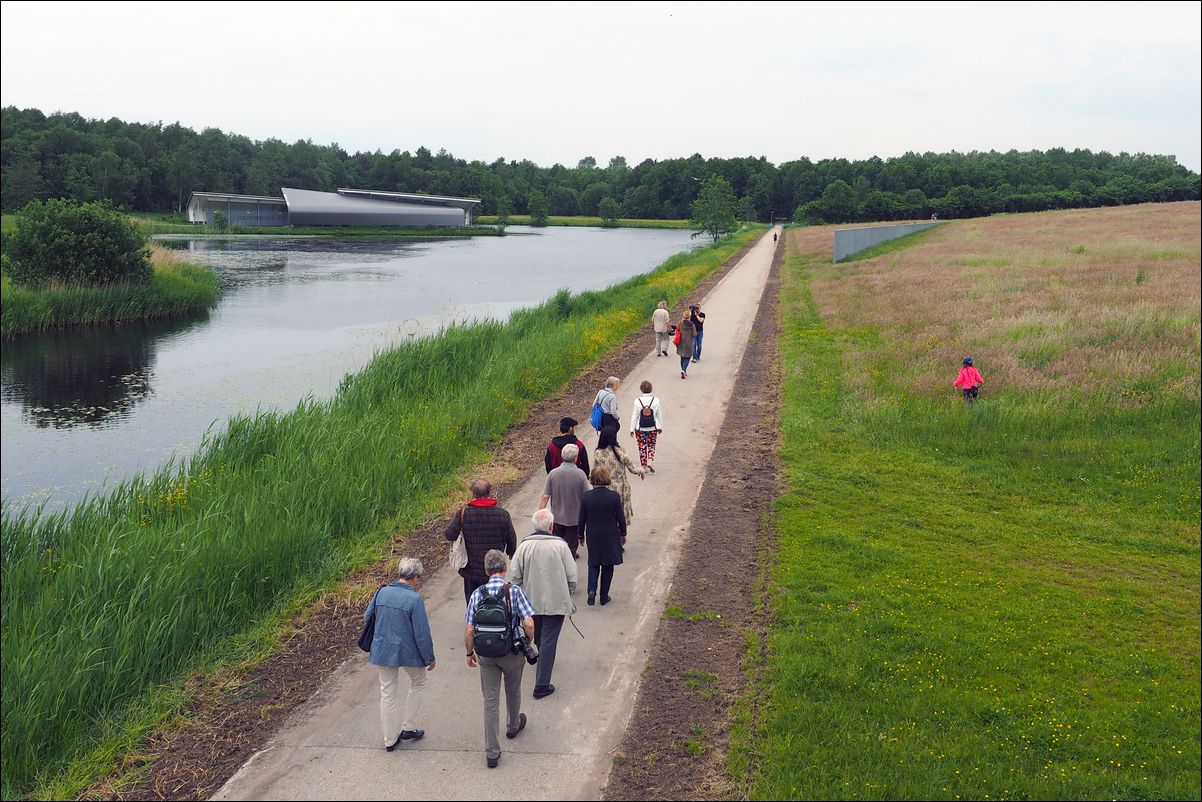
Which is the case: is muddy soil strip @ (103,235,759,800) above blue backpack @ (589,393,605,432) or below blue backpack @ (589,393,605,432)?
below

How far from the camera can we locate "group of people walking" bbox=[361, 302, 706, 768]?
6.51 m

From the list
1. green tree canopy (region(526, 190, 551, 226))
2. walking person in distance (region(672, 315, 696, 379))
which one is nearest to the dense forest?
green tree canopy (region(526, 190, 551, 226))

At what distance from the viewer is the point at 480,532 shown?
7.91m

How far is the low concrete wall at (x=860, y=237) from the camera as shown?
167 feet

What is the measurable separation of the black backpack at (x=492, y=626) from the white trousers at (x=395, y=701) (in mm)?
724

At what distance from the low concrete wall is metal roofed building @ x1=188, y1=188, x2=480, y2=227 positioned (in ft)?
265

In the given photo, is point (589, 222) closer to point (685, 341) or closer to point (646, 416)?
point (685, 341)

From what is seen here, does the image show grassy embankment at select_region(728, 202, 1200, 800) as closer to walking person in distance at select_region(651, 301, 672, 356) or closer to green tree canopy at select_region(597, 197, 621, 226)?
walking person in distance at select_region(651, 301, 672, 356)

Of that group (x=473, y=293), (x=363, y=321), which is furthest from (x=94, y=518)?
(x=473, y=293)

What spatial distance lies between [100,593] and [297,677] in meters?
2.56

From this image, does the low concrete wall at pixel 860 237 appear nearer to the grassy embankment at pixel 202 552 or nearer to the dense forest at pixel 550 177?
the dense forest at pixel 550 177

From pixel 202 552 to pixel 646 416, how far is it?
21.6ft

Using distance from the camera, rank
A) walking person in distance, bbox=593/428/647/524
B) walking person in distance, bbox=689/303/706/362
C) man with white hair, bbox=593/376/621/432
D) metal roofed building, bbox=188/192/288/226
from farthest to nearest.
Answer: metal roofed building, bbox=188/192/288/226 < walking person in distance, bbox=689/303/706/362 < man with white hair, bbox=593/376/621/432 < walking person in distance, bbox=593/428/647/524

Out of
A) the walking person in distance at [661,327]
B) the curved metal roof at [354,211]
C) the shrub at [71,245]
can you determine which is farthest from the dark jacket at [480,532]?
the curved metal roof at [354,211]
